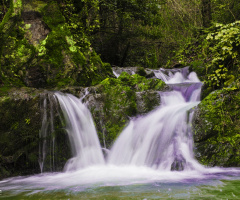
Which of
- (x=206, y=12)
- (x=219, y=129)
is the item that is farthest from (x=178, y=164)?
(x=206, y=12)

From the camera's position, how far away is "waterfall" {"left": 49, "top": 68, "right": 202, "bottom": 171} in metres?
5.14

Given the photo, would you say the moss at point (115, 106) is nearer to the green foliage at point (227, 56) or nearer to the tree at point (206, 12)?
the green foliage at point (227, 56)

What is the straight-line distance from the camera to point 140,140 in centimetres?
587

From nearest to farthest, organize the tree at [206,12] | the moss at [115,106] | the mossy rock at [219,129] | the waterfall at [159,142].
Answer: the mossy rock at [219,129] < the waterfall at [159,142] < the moss at [115,106] < the tree at [206,12]

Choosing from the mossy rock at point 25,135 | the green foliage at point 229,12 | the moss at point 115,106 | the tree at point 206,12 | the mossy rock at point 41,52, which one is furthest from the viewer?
the tree at point 206,12

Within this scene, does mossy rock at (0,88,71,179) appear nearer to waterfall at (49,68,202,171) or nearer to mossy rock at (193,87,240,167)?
waterfall at (49,68,202,171)

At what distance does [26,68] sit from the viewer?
22.4ft

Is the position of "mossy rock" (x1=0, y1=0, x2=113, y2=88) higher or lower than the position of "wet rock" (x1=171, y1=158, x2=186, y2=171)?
higher

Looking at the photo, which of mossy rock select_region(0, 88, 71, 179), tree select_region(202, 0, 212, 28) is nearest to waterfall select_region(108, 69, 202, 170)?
mossy rock select_region(0, 88, 71, 179)

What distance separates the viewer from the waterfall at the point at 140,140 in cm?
514

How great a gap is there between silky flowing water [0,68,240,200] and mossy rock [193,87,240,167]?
0.59ft

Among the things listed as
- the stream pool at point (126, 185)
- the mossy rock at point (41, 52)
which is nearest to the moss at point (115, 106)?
the stream pool at point (126, 185)

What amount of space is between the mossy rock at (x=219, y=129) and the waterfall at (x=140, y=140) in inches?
8.2

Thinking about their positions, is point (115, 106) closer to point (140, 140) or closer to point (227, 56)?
point (140, 140)
